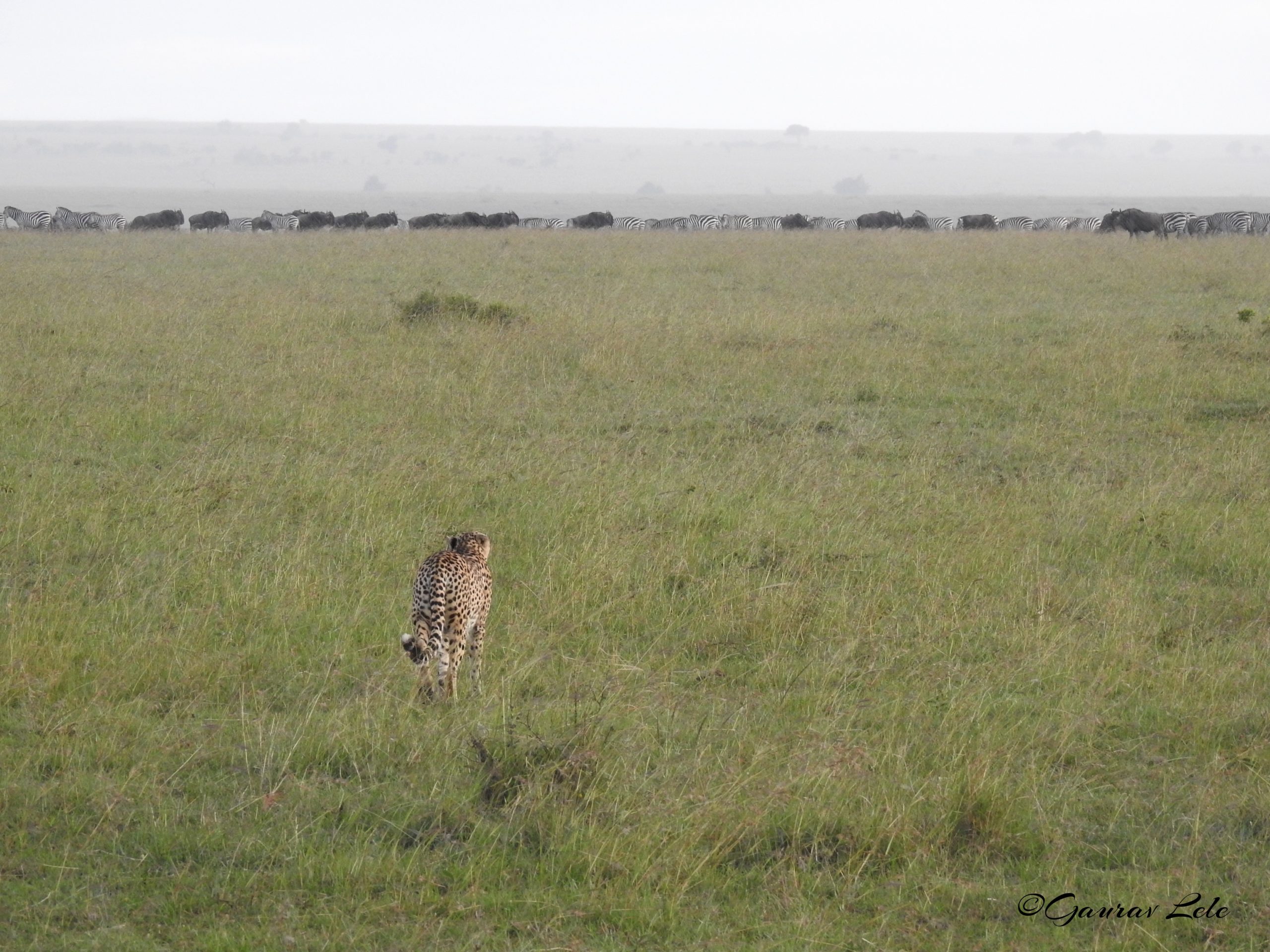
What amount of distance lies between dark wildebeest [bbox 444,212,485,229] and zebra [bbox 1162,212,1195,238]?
19.9 m

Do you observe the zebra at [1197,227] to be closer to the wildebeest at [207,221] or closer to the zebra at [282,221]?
the zebra at [282,221]

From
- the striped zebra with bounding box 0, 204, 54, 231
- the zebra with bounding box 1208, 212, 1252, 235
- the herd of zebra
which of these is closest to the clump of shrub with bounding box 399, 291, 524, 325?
the herd of zebra

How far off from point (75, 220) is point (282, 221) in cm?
652

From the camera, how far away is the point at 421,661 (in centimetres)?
541

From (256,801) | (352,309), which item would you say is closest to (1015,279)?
(352,309)

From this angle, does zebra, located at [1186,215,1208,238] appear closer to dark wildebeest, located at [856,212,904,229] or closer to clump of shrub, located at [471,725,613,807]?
dark wildebeest, located at [856,212,904,229]

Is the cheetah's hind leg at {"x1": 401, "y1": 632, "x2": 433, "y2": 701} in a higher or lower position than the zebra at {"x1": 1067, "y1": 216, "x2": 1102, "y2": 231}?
lower

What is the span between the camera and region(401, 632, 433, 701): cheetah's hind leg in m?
5.30

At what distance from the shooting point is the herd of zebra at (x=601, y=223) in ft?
116

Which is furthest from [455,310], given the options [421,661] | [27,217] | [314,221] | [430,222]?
[27,217]

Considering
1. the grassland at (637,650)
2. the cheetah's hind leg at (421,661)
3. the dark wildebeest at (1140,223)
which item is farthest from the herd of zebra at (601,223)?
the cheetah's hind leg at (421,661)

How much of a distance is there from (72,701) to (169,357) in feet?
29.5

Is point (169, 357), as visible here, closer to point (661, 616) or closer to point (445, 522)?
point (445, 522)

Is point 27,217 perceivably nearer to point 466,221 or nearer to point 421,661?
point 466,221
